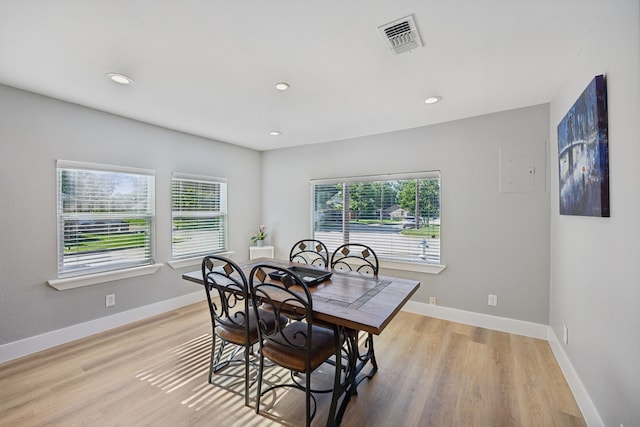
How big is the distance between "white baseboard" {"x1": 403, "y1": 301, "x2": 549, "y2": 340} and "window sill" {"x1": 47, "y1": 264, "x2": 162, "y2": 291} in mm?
3367

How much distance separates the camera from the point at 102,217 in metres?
3.12

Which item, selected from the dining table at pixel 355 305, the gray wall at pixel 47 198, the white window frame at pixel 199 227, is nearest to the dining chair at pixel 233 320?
the dining table at pixel 355 305

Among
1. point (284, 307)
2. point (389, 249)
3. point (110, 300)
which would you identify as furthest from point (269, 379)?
point (389, 249)

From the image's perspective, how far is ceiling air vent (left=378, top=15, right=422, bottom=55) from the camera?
1628 mm

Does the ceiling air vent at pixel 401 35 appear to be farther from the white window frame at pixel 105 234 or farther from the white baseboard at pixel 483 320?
the white window frame at pixel 105 234

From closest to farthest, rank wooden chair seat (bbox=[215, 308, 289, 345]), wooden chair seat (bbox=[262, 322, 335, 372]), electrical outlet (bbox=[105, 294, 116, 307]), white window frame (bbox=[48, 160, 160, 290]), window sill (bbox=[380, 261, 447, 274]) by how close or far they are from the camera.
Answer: wooden chair seat (bbox=[262, 322, 335, 372]) → wooden chair seat (bbox=[215, 308, 289, 345]) → white window frame (bbox=[48, 160, 160, 290]) → electrical outlet (bbox=[105, 294, 116, 307]) → window sill (bbox=[380, 261, 447, 274])

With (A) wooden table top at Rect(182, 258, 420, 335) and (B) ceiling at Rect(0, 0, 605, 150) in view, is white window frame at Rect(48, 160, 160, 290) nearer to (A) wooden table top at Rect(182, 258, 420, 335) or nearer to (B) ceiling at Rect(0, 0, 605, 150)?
(B) ceiling at Rect(0, 0, 605, 150)

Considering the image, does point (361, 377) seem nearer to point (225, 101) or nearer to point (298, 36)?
point (298, 36)

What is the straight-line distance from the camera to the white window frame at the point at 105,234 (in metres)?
2.81

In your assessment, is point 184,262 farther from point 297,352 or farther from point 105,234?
point 297,352

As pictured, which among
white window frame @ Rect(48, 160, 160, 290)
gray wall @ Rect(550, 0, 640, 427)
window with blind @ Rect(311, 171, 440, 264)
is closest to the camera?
gray wall @ Rect(550, 0, 640, 427)

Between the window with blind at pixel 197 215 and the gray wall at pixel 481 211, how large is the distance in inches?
90.2

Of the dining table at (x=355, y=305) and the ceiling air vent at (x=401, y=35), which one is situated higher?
the ceiling air vent at (x=401, y=35)

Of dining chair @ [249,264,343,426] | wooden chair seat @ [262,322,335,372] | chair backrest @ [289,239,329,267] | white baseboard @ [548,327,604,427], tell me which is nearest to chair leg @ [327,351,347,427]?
dining chair @ [249,264,343,426]
